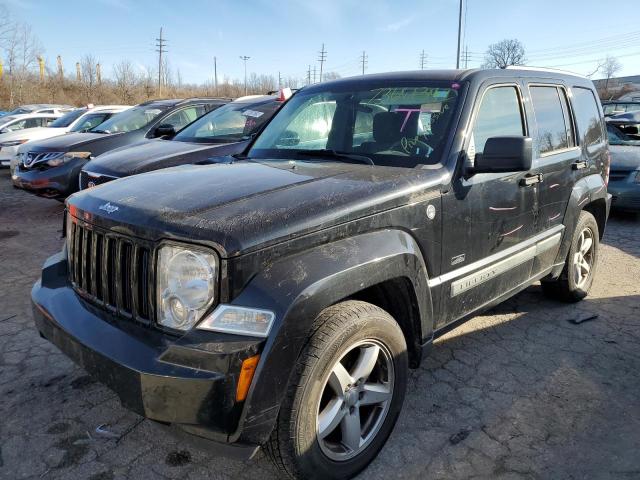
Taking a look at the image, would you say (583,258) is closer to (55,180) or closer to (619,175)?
(619,175)

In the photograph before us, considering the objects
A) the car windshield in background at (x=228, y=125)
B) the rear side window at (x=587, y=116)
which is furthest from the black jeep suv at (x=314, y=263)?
the car windshield in background at (x=228, y=125)

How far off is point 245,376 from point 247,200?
0.78m

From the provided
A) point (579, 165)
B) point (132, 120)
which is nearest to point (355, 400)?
point (579, 165)

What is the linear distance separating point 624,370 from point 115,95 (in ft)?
182

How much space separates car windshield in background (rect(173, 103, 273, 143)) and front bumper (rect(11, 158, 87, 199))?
195 centimetres

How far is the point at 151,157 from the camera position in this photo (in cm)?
588

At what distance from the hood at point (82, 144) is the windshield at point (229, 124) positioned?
66.4 inches

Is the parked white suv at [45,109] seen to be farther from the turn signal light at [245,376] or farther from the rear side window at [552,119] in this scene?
the turn signal light at [245,376]

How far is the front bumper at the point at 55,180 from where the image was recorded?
773cm

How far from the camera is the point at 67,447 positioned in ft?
8.57

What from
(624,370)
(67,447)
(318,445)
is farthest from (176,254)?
(624,370)

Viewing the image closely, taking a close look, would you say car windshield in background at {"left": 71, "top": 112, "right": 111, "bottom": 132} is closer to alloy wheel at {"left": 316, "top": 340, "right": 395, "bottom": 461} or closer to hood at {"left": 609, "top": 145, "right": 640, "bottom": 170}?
hood at {"left": 609, "top": 145, "right": 640, "bottom": 170}

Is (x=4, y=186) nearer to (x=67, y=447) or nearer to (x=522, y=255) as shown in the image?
(x=67, y=447)

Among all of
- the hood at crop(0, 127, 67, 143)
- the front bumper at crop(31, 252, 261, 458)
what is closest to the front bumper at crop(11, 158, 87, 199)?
the hood at crop(0, 127, 67, 143)
